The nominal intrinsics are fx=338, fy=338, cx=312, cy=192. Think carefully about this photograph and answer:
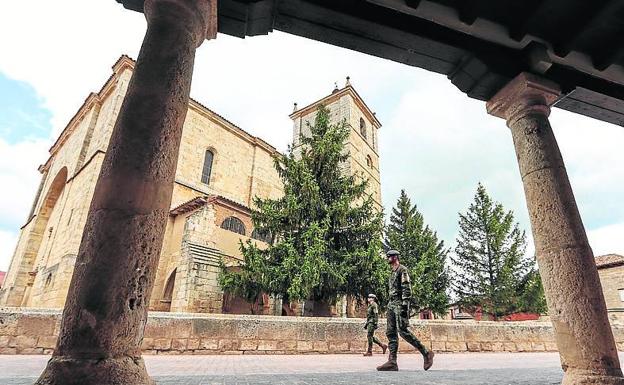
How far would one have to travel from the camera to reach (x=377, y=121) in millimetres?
31094

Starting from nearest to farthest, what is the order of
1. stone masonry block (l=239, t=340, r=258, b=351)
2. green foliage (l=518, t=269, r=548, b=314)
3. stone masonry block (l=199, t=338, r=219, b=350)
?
stone masonry block (l=199, t=338, r=219, b=350), stone masonry block (l=239, t=340, r=258, b=351), green foliage (l=518, t=269, r=548, b=314)

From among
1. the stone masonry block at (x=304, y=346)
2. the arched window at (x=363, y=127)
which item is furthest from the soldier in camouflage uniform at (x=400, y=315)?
the arched window at (x=363, y=127)

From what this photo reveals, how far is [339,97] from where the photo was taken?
2702cm

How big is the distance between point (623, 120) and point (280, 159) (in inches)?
422

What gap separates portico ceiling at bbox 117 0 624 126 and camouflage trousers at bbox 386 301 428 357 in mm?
2999

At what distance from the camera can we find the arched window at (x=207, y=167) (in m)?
20.0

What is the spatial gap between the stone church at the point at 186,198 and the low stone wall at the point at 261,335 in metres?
5.87

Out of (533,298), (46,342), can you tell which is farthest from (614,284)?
(46,342)

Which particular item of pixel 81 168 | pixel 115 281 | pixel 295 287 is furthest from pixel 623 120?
pixel 81 168

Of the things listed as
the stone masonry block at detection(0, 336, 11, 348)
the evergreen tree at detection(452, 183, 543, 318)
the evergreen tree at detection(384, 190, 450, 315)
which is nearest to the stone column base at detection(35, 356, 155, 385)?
the stone masonry block at detection(0, 336, 11, 348)

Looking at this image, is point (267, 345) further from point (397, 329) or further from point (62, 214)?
point (62, 214)

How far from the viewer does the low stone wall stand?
19.4 feet

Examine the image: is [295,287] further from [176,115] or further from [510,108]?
[176,115]

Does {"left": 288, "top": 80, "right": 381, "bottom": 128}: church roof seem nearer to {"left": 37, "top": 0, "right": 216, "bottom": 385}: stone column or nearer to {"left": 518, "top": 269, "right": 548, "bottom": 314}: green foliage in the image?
{"left": 518, "top": 269, "right": 548, "bottom": 314}: green foliage
